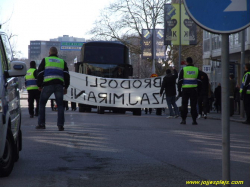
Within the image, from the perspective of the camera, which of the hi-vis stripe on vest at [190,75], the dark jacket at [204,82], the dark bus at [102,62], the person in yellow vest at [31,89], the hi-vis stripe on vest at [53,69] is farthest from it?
the dark bus at [102,62]

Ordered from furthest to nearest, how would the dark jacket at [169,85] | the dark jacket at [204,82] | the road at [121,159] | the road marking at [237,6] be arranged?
the dark jacket at [169,85]
the dark jacket at [204,82]
the road at [121,159]
the road marking at [237,6]

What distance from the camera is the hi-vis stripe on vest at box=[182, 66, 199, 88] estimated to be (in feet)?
52.3

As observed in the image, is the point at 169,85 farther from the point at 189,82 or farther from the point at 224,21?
the point at 224,21

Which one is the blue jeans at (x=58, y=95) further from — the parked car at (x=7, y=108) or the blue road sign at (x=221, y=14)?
the blue road sign at (x=221, y=14)

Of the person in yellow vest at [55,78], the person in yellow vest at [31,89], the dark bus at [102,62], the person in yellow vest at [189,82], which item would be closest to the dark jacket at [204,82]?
the person in yellow vest at [189,82]

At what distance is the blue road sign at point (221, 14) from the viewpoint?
449 cm

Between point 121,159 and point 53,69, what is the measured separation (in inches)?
198

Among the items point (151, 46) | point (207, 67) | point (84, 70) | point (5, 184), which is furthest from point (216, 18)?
point (151, 46)

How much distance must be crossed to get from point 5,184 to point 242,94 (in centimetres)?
1231

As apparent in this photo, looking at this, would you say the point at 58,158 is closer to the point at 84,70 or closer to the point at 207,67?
the point at 84,70

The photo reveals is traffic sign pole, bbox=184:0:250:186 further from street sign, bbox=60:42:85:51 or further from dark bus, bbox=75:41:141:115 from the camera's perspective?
Answer: street sign, bbox=60:42:85:51

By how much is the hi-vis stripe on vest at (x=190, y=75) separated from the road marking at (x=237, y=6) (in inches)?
450

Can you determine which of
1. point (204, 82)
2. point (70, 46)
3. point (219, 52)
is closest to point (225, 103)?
point (204, 82)

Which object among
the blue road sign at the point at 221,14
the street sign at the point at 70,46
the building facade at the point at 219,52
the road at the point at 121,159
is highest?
the street sign at the point at 70,46
